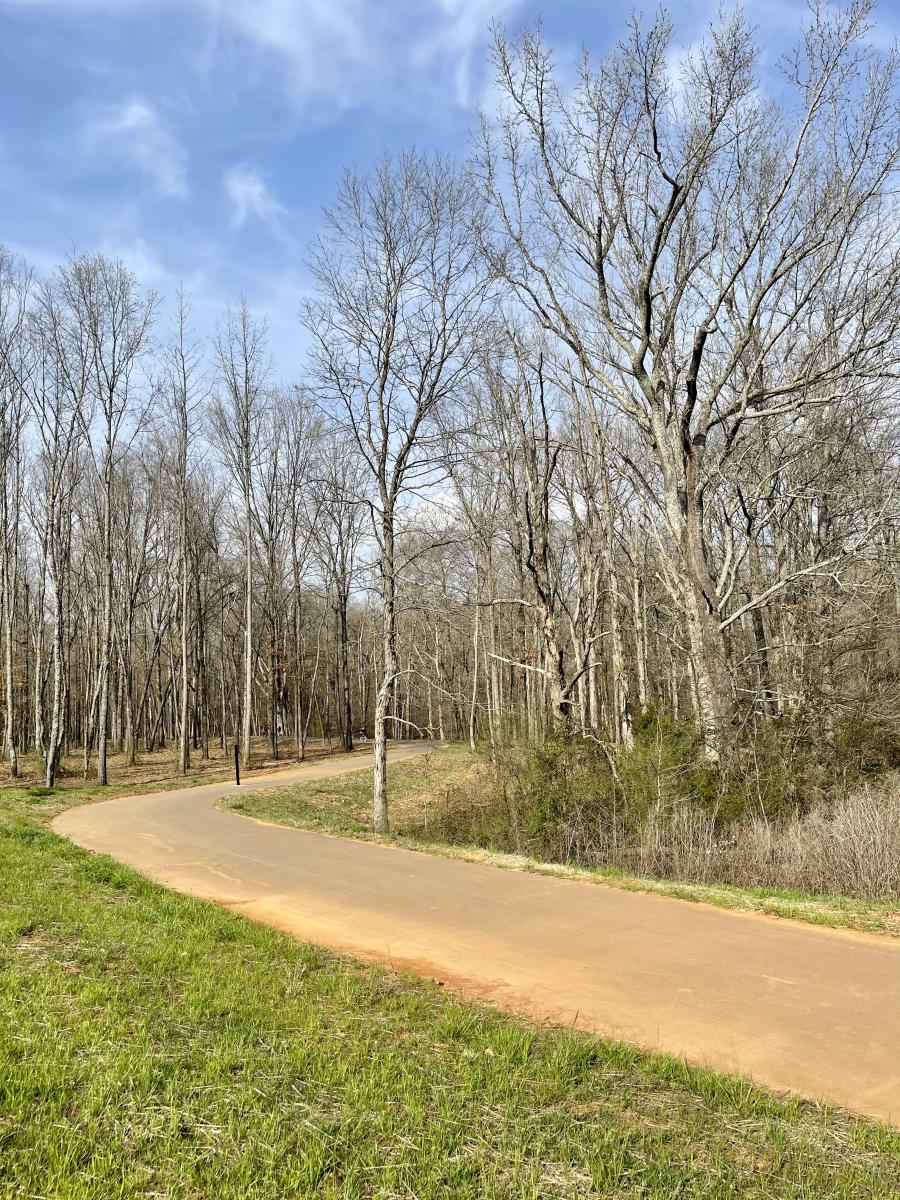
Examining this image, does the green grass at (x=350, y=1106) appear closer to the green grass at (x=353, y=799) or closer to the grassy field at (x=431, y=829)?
the grassy field at (x=431, y=829)

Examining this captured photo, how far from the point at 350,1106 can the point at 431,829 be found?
41.1 feet

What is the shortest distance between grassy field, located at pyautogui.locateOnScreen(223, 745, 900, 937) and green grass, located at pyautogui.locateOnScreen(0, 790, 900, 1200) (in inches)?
146

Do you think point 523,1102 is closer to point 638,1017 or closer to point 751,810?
point 638,1017

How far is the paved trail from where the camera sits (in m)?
4.31

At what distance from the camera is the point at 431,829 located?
15742mm

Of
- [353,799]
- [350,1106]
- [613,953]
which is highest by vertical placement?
[350,1106]

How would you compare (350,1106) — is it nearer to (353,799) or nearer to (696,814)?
(696,814)

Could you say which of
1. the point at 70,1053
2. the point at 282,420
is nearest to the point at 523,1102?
the point at 70,1053

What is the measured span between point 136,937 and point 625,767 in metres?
8.25

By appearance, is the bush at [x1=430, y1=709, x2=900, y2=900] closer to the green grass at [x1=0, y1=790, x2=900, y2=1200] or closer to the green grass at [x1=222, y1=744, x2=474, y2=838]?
the green grass at [x1=222, y1=744, x2=474, y2=838]

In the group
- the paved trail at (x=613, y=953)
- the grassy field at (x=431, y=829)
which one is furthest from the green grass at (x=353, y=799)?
the paved trail at (x=613, y=953)

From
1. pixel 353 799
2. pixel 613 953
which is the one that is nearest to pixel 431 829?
pixel 353 799

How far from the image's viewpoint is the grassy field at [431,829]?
713cm

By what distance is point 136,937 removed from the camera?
6.02 metres
